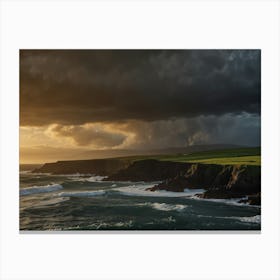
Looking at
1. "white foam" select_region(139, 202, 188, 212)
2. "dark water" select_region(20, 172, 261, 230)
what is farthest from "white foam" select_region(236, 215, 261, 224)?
"white foam" select_region(139, 202, 188, 212)

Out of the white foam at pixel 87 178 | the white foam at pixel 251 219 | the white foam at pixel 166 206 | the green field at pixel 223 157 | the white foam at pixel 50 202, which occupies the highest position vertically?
the green field at pixel 223 157

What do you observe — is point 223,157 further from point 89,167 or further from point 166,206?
point 89,167

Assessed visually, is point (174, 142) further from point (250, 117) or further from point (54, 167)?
point (54, 167)

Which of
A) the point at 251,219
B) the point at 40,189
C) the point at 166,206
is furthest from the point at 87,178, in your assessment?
the point at 251,219

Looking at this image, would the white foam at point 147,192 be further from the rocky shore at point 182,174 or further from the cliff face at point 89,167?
the cliff face at point 89,167

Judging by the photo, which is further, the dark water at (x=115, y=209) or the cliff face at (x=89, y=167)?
the cliff face at (x=89, y=167)

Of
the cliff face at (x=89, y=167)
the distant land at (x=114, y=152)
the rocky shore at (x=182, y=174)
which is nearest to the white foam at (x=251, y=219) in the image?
the rocky shore at (x=182, y=174)
